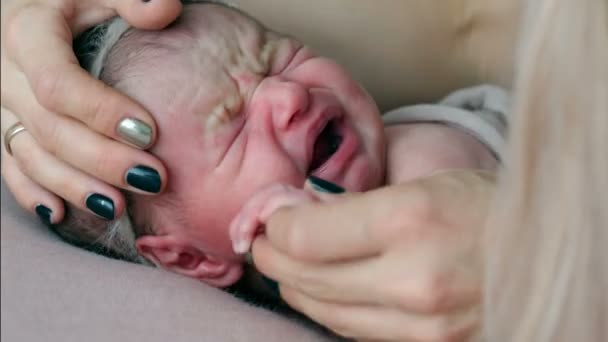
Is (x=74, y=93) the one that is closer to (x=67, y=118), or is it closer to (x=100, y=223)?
(x=67, y=118)

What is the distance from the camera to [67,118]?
0.79 m

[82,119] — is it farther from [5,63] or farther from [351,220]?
[351,220]

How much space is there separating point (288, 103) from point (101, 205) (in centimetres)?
23

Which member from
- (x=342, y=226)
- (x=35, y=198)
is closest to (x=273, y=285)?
(x=342, y=226)

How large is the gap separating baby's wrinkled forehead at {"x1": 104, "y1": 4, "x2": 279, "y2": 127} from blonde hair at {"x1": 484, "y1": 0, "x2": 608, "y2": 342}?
372 millimetres

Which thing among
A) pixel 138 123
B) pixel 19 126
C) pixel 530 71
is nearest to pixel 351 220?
pixel 530 71

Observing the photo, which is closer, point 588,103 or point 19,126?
point 588,103

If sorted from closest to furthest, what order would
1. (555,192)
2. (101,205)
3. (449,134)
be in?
(555,192), (101,205), (449,134)

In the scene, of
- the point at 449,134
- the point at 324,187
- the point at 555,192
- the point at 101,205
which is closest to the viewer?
the point at 555,192

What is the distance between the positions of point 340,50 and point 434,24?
14 centimetres

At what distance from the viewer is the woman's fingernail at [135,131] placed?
76 cm

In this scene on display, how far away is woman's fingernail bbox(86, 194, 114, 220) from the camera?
2.58 feet

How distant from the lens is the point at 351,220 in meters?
0.56

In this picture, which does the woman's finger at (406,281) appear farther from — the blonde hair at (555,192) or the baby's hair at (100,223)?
the baby's hair at (100,223)
